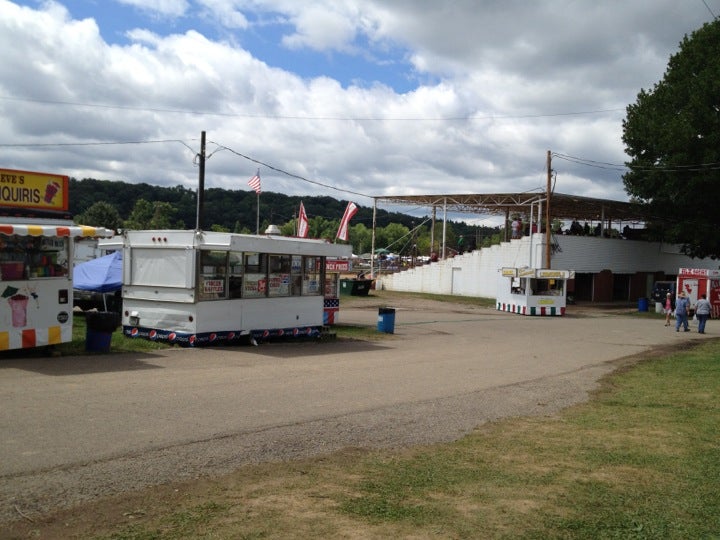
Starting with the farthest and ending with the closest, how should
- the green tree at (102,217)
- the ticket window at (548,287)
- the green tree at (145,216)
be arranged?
the green tree at (102,217) < the green tree at (145,216) < the ticket window at (548,287)

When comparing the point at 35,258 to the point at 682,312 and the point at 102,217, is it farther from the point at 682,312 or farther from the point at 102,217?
the point at 102,217

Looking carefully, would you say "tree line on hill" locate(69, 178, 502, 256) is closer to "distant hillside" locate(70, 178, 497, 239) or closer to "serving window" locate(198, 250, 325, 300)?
"distant hillside" locate(70, 178, 497, 239)

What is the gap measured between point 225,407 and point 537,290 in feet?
97.1

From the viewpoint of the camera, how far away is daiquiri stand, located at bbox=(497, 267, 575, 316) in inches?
1436

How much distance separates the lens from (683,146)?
137 ft

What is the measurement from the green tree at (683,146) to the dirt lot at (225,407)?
27.5 m

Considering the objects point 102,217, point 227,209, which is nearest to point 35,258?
point 102,217

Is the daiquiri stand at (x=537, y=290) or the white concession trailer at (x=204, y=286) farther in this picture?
the daiquiri stand at (x=537, y=290)

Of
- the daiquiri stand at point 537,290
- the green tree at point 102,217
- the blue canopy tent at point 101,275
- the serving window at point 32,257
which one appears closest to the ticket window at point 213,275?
the serving window at point 32,257

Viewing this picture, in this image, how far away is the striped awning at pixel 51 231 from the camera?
11742mm

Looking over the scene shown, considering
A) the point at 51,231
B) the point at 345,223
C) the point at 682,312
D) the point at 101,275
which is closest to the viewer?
the point at 51,231

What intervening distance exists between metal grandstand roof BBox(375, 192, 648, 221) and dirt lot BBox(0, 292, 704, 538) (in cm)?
2839

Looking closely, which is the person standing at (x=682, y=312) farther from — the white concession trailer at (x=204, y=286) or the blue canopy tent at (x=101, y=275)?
the blue canopy tent at (x=101, y=275)

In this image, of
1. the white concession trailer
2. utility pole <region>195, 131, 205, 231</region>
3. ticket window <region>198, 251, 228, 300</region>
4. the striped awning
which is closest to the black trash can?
the striped awning
